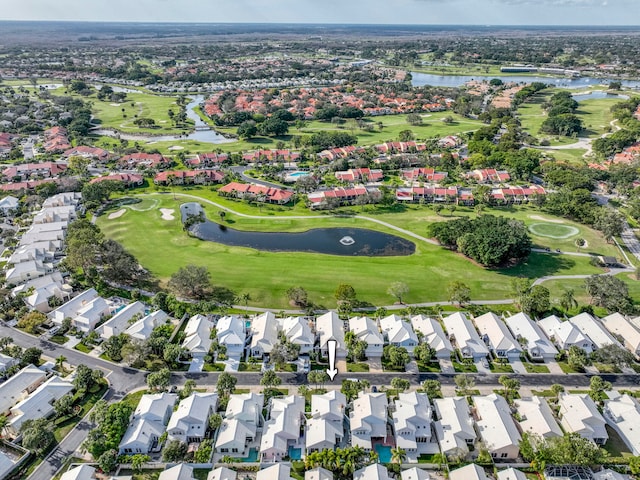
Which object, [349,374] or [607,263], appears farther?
[607,263]

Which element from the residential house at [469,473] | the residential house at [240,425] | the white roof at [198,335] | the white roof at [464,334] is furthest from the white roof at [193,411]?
the white roof at [464,334]

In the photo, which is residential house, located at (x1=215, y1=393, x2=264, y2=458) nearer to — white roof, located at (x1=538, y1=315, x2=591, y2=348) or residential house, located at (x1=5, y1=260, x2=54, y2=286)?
white roof, located at (x1=538, y1=315, x2=591, y2=348)

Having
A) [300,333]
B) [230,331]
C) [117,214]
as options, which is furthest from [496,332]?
[117,214]

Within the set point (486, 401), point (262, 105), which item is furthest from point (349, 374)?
point (262, 105)

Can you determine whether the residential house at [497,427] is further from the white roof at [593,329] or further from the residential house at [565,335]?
the white roof at [593,329]

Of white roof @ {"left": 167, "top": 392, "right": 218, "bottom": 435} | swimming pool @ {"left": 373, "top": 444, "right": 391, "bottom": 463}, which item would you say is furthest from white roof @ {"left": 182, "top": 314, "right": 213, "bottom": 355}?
swimming pool @ {"left": 373, "top": 444, "right": 391, "bottom": 463}

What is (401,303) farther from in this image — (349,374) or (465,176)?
(465,176)
